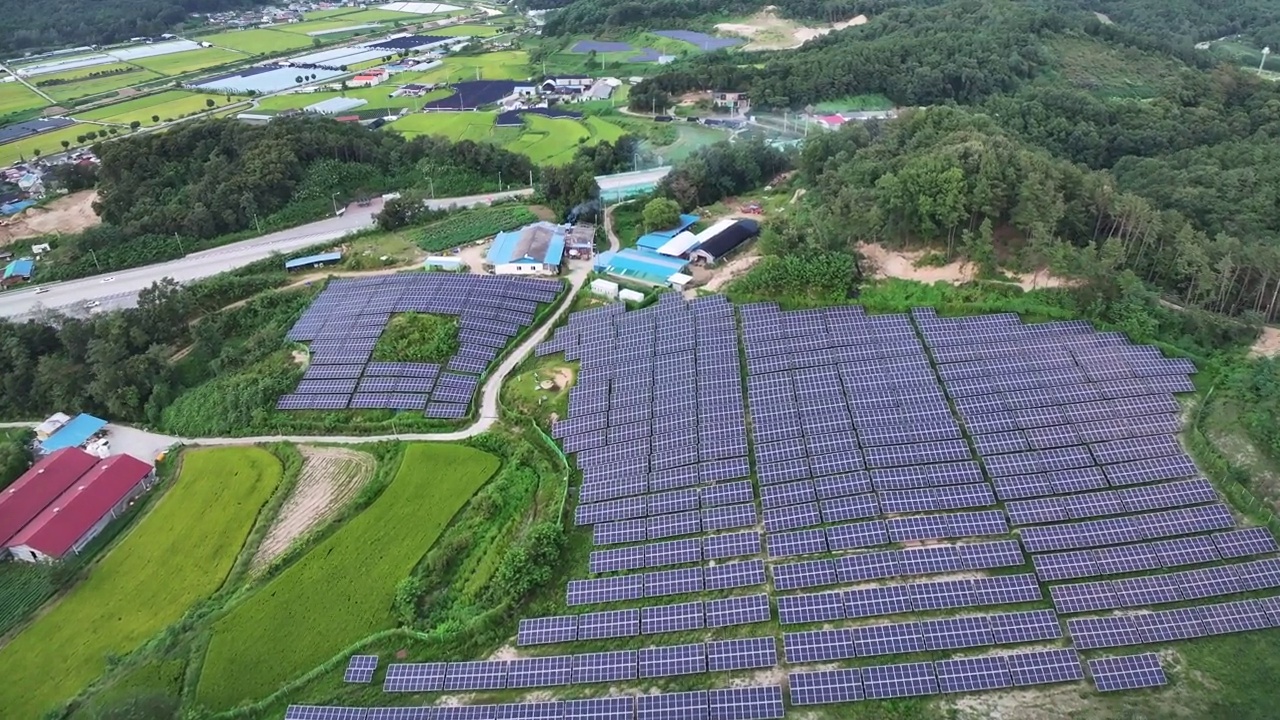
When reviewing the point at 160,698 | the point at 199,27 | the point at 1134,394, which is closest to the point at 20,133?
the point at 199,27

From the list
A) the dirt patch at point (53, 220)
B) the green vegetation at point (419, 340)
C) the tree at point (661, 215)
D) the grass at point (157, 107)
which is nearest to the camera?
the green vegetation at point (419, 340)

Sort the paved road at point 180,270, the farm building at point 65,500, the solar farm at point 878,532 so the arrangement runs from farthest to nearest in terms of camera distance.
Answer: the paved road at point 180,270 < the farm building at point 65,500 < the solar farm at point 878,532

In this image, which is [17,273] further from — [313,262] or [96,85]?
[96,85]

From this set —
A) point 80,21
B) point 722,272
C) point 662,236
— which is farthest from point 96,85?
point 722,272

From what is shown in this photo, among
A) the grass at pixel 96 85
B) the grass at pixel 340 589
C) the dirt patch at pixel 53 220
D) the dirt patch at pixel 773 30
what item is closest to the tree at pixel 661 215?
the grass at pixel 340 589

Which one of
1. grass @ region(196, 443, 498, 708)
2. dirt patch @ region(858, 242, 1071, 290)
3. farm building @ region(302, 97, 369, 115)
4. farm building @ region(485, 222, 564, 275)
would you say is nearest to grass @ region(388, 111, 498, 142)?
farm building @ region(302, 97, 369, 115)

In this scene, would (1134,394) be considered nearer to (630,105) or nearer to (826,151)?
(826,151)

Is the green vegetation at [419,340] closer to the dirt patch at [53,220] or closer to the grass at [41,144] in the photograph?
the dirt patch at [53,220]
